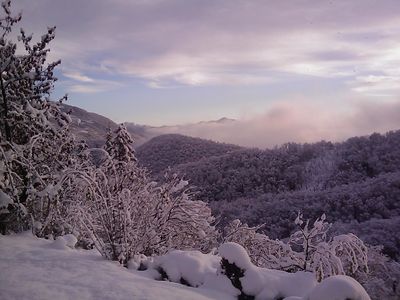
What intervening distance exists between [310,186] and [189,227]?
55.6 meters

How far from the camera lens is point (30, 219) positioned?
244 inches

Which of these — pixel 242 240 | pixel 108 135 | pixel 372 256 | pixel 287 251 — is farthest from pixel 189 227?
pixel 108 135

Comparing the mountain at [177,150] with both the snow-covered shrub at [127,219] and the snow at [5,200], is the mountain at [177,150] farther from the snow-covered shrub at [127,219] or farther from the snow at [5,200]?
the snow at [5,200]

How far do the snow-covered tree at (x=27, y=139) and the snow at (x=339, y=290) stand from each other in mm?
3560

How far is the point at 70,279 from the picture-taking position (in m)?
3.91

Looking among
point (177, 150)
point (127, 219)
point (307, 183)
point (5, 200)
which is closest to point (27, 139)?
point (5, 200)

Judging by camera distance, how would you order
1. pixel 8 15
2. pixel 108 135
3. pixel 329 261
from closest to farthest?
pixel 329 261, pixel 8 15, pixel 108 135

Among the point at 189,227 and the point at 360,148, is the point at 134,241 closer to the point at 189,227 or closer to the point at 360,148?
the point at 189,227

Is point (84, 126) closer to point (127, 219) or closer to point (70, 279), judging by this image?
point (127, 219)

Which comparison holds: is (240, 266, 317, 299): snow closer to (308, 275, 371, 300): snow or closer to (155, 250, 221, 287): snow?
(155, 250, 221, 287): snow

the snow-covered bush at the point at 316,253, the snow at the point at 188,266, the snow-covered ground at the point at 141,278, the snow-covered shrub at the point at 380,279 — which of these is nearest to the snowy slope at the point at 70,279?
the snow-covered ground at the point at 141,278

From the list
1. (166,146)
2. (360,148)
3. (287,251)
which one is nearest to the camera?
(287,251)

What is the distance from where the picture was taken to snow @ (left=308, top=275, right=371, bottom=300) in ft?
12.0

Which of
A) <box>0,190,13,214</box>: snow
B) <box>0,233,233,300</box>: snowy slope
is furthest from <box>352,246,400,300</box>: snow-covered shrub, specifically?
<box>0,190,13,214</box>: snow
